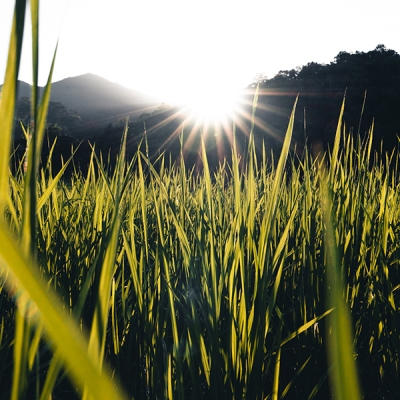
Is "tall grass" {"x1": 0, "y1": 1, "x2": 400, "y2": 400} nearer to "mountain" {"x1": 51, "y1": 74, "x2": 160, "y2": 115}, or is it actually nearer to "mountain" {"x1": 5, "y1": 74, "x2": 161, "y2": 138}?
"mountain" {"x1": 5, "y1": 74, "x2": 161, "y2": 138}

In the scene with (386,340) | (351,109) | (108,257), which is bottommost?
(386,340)

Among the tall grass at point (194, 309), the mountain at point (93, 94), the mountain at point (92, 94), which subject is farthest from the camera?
the mountain at point (93, 94)

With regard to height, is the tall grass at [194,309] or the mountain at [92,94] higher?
the mountain at [92,94]

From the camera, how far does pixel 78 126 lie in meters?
22.3

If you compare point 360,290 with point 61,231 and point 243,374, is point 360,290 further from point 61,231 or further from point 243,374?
point 61,231

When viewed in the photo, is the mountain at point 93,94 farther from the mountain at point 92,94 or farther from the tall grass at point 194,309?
the tall grass at point 194,309

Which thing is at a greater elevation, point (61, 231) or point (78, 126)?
point (78, 126)

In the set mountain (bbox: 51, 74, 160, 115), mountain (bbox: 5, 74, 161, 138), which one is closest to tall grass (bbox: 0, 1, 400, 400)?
mountain (bbox: 5, 74, 161, 138)

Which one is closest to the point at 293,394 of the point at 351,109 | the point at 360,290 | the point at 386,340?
the point at 386,340

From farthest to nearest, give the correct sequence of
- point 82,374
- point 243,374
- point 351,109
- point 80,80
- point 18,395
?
point 80,80 < point 351,109 < point 243,374 < point 18,395 < point 82,374

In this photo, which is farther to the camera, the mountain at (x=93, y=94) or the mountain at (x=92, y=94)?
the mountain at (x=93, y=94)

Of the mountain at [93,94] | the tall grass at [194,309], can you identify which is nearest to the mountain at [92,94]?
the mountain at [93,94]

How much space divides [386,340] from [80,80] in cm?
5336

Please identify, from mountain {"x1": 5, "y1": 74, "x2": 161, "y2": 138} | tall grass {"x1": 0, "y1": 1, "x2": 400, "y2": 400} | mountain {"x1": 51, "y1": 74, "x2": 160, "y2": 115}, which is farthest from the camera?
mountain {"x1": 51, "y1": 74, "x2": 160, "y2": 115}
